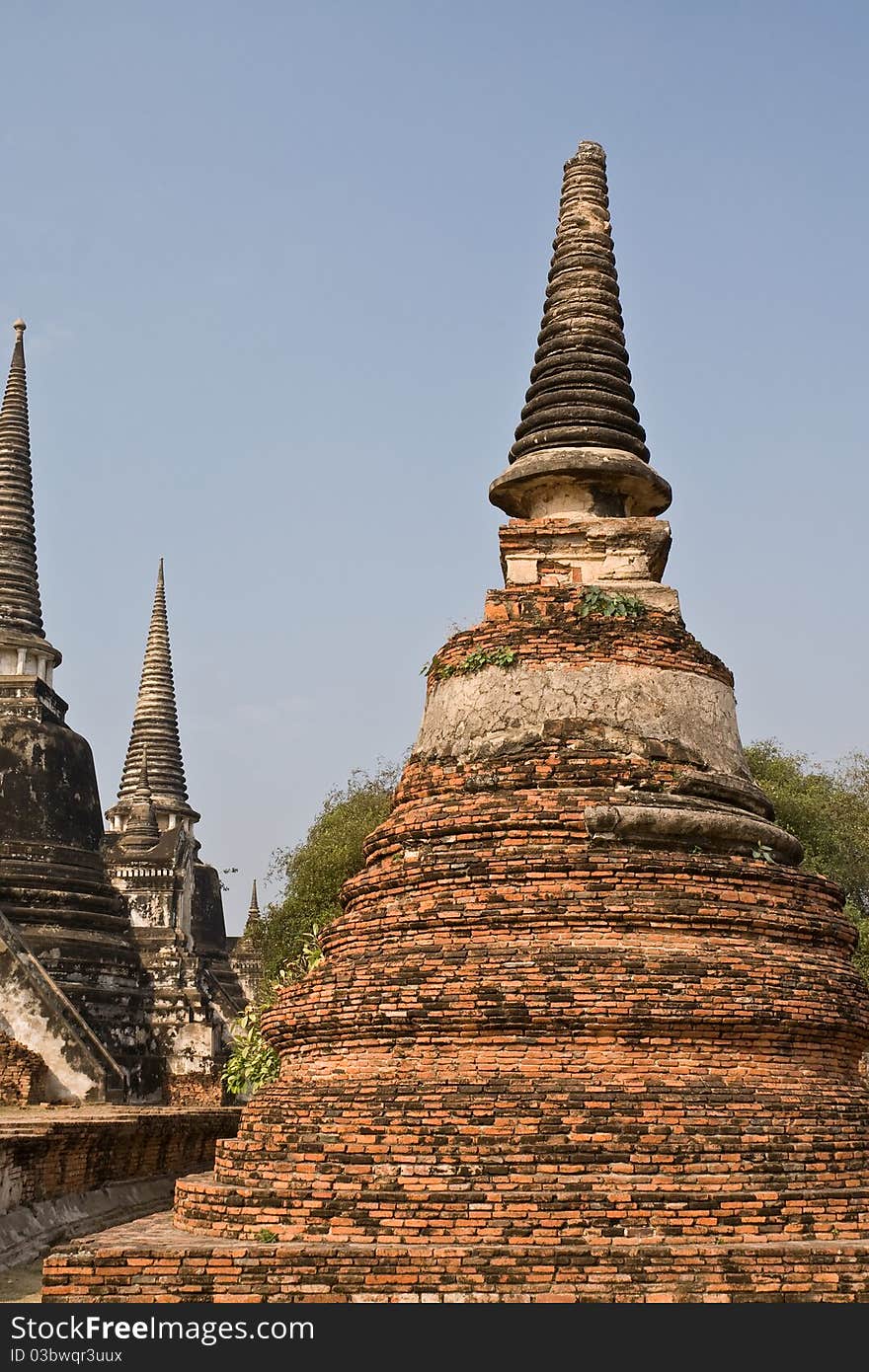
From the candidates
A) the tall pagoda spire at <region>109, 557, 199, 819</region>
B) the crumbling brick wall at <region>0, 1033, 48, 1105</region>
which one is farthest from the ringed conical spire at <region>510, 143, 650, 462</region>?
the tall pagoda spire at <region>109, 557, 199, 819</region>

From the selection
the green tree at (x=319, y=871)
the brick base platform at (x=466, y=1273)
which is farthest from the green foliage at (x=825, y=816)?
the brick base platform at (x=466, y=1273)

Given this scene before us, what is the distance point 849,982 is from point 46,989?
11.3 m

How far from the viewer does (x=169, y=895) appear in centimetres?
2950

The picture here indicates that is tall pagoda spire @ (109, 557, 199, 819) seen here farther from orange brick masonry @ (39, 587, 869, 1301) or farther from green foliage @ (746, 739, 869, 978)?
orange brick masonry @ (39, 587, 869, 1301)

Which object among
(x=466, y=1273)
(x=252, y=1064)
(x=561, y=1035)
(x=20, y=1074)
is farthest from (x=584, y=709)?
(x=20, y=1074)

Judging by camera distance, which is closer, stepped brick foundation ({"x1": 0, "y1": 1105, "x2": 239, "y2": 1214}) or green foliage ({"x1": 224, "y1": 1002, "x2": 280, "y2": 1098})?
green foliage ({"x1": 224, "y1": 1002, "x2": 280, "y2": 1098})

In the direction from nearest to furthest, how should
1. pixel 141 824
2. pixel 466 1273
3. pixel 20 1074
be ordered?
pixel 466 1273, pixel 20 1074, pixel 141 824

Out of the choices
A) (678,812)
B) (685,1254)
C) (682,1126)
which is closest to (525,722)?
(678,812)

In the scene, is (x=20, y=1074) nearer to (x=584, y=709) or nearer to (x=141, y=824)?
(x=584, y=709)

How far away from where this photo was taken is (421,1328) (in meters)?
7.48

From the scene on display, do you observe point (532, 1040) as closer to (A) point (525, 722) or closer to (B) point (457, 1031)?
(B) point (457, 1031)

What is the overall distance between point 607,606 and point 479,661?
3.55ft

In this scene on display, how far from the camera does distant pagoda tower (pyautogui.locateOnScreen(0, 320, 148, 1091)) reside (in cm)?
2047

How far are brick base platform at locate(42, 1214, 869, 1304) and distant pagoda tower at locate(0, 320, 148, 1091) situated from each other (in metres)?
12.0
